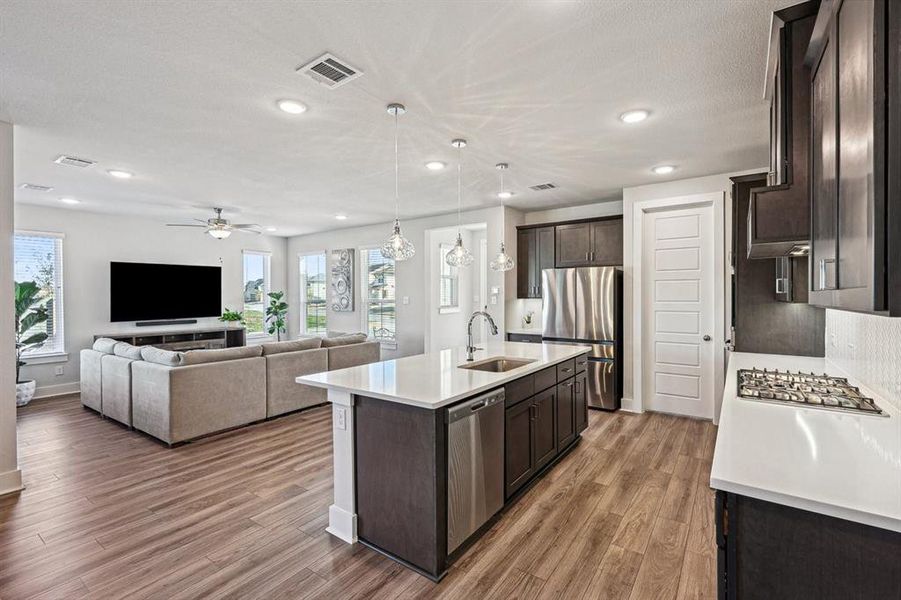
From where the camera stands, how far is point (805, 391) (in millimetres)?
1974

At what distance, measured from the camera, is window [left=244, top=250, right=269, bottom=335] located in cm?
821

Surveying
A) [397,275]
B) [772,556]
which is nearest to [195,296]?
[397,275]

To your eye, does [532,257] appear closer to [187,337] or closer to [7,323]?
[7,323]

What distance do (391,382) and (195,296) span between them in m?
6.28

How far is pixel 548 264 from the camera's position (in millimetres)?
5738

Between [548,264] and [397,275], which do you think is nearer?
[548,264]

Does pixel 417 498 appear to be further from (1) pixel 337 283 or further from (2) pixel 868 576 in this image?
(1) pixel 337 283

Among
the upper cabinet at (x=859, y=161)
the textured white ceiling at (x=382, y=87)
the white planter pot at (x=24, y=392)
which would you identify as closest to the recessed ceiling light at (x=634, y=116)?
the textured white ceiling at (x=382, y=87)

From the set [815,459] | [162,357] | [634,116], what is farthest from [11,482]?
[634,116]

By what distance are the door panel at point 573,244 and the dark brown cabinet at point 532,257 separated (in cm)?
12

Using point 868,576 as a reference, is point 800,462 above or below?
above

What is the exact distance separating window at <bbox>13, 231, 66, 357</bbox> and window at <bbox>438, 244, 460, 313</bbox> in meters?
5.39

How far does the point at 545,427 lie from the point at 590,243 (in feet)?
9.73

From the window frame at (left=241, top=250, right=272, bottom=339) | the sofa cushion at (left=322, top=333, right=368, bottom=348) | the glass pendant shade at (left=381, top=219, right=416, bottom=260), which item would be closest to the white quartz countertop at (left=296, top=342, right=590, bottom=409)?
the glass pendant shade at (left=381, top=219, right=416, bottom=260)
